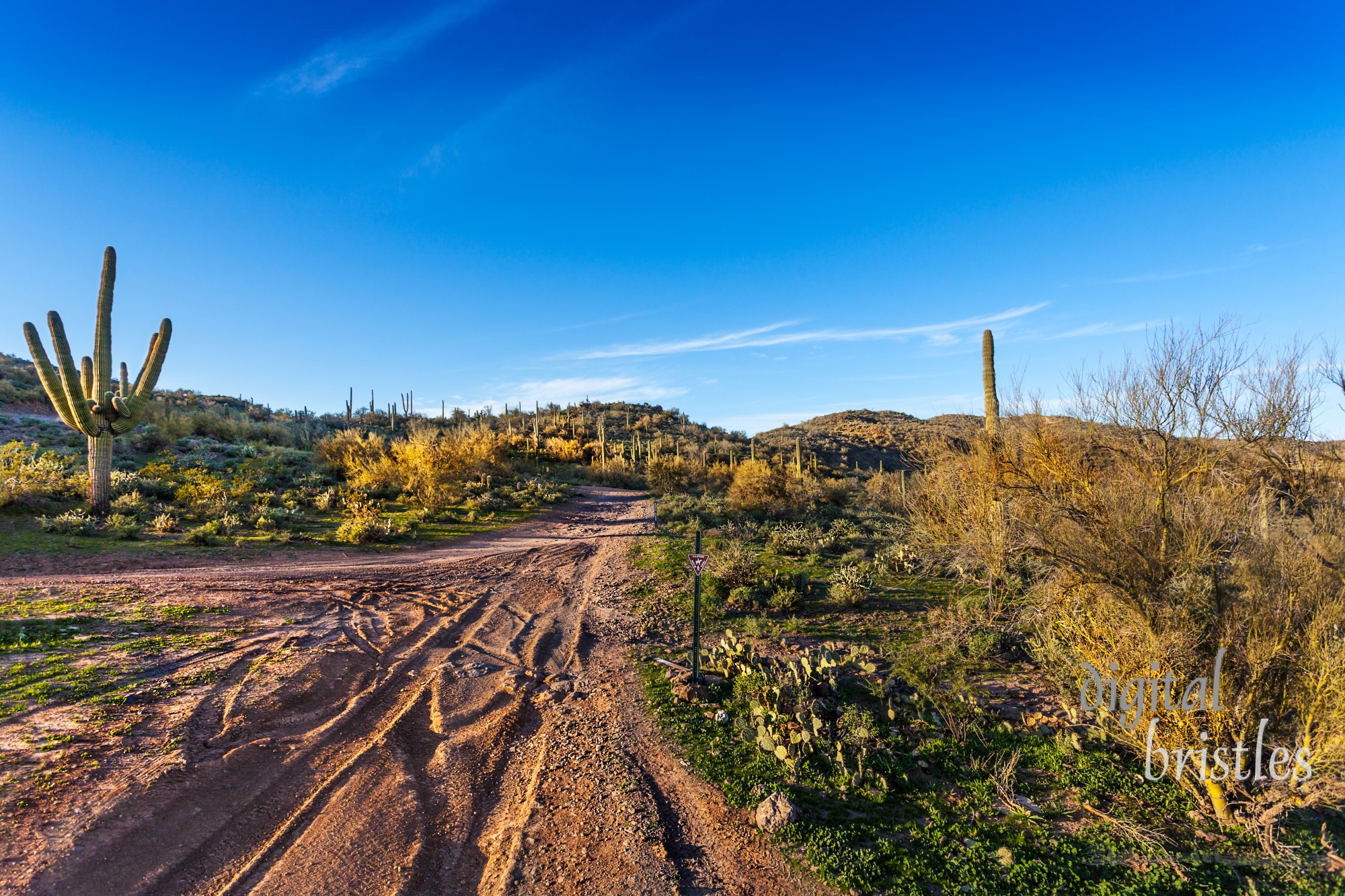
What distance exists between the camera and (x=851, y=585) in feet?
37.0

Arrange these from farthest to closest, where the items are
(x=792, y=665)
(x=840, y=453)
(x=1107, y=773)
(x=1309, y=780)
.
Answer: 1. (x=840, y=453)
2. (x=792, y=665)
3. (x=1107, y=773)
4. (x=1309, y=780)

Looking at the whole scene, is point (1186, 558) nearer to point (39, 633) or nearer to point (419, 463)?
point (39, 633)

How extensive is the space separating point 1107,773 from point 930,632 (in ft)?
12.7

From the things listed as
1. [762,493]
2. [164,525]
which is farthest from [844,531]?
[164,525]

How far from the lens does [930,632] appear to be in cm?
966

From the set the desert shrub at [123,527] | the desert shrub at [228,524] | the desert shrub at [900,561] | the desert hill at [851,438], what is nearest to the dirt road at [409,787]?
the desert shrub at [228,524]

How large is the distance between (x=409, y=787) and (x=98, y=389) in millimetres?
18620

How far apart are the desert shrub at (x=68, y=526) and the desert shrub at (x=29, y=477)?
1494 mm

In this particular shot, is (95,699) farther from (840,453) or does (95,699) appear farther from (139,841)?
(840,453)

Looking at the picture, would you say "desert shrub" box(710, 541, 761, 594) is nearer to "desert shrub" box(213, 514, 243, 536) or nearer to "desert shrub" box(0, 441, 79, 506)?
"desert shrub" box(213, 514, 243, 536)

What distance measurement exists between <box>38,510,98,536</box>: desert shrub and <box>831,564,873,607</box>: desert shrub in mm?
18362

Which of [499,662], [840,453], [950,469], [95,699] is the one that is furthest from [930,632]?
[840,453]

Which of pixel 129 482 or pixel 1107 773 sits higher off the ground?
pixel 129 482

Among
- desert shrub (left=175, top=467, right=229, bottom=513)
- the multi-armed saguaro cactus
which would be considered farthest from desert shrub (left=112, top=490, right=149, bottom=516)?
desert shrub (left=175, top=467, right=229, bottom=513)
